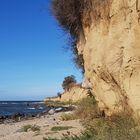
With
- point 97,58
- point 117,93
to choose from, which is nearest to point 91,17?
point 97,58

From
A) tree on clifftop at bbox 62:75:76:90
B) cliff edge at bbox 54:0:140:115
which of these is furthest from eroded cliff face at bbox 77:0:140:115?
tree on clifftop at bbox 62:75:76:90

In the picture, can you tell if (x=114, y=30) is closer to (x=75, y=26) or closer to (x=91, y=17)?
(x=91, y=17)

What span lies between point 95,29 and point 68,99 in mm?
70052

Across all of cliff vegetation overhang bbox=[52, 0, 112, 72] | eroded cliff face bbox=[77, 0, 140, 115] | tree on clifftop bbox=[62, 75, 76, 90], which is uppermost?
tree on clifftop bbox=[62, 75, 76, 90]

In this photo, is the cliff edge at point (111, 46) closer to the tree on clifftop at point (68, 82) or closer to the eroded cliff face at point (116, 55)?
the eroded cliff face at point (116, 55)

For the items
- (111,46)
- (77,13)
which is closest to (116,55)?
(111,46)

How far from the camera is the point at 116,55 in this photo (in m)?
14.4

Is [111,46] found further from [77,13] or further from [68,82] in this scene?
[68,82]

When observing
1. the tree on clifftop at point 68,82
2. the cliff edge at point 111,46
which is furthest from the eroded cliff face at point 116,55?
the tree on clifftop at point 68,82

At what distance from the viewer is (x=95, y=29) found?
17219 millimetres

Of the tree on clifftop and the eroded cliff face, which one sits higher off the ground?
the tree on clifftop

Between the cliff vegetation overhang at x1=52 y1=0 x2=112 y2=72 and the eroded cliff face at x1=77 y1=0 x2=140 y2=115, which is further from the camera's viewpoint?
the cliff vegetation overhang at x1=52 y1=0 x2=112 y2=72

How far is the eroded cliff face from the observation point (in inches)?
514

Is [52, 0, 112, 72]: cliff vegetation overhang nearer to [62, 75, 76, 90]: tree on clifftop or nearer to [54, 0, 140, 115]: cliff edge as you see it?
[54, 0, 140, 115]: cliff edge
